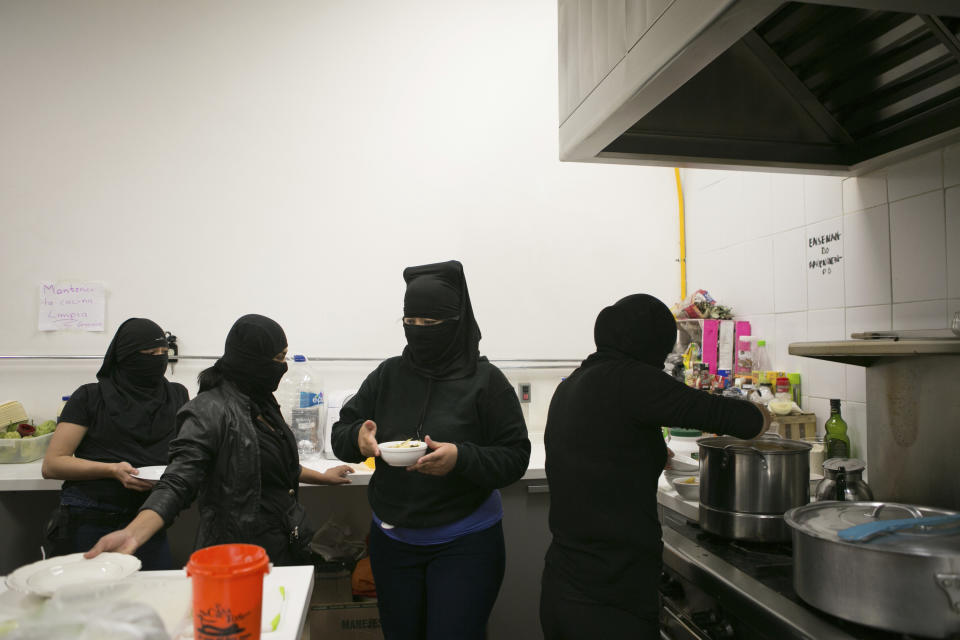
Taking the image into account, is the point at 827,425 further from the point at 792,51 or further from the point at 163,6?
the point at 163,6

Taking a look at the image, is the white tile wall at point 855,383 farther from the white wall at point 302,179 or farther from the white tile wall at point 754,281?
the white wall at point 302,179

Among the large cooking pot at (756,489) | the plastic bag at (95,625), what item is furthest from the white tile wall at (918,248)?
the plastic bag at (95,625)

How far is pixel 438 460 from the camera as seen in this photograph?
1526 millimetres

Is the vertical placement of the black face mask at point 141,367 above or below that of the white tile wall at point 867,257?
below

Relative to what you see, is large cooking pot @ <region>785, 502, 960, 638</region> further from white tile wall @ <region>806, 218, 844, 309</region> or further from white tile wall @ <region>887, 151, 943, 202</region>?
white tile wall @ <region>806, 218, 844, 309</region>

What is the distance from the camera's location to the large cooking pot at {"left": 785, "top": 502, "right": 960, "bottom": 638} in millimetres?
1011

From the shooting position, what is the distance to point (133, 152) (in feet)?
9.76

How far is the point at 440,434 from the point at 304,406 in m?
1.34

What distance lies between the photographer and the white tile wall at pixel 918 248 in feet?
6.03

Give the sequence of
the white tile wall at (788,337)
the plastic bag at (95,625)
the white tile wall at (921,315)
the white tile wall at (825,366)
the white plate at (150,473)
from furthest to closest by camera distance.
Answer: the white tile wall at (788,337), the white tile wall at (825,366), the white plate at (150,473), the white tile wall at (921,315), the plastic bag at (95,625)

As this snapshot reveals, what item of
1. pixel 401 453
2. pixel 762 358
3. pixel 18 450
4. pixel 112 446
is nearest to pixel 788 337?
pixel 762 358

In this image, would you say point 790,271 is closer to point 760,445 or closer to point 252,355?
point 760,445

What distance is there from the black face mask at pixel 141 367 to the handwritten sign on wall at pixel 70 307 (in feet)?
3.19

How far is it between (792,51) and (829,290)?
0.99m
